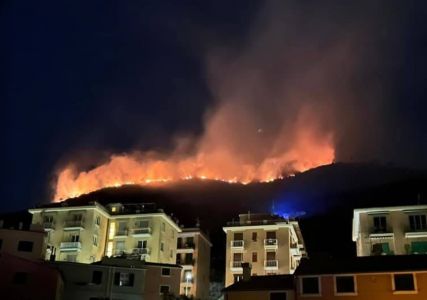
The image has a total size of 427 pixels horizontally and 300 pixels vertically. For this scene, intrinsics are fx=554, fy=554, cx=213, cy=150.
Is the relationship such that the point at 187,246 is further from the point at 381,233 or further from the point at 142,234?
the point at 381,233

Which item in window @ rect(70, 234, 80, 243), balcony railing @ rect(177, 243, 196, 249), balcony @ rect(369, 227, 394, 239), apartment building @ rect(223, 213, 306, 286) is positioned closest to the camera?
balcony @ rect(369, 227, 394, 239)

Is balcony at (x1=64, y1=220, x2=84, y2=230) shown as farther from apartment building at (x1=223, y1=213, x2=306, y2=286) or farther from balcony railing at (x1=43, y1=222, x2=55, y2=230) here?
apartment building at (x1=223, y1=213, x2=306, y2=286)

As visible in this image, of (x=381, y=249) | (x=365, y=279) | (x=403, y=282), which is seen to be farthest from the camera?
(x=381, y=249)

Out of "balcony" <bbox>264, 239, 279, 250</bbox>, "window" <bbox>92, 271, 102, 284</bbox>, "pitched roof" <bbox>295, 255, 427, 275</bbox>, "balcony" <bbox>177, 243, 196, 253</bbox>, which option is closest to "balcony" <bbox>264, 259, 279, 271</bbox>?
"balcony" <bbox>264, 239, 279, 250</bbox>

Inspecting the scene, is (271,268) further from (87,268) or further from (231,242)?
(87,268)

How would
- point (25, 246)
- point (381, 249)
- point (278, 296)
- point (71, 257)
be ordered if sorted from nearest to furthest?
point (278, 296), point (25, 246), point (381, 249), point (71, 257)

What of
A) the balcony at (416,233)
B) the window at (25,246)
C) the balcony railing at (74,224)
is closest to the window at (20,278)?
the window at (25,246)

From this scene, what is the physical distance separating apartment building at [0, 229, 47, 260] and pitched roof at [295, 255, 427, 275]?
115 ft

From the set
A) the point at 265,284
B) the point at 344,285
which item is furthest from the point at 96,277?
the point at 344,285

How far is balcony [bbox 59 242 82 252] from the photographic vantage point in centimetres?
9138

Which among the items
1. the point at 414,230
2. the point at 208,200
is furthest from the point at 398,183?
the point at 414,230

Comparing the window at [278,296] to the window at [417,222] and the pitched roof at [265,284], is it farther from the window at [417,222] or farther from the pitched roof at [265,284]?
the window at [417,222]

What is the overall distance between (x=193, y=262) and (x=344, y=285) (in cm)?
5274

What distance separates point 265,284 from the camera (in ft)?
187
